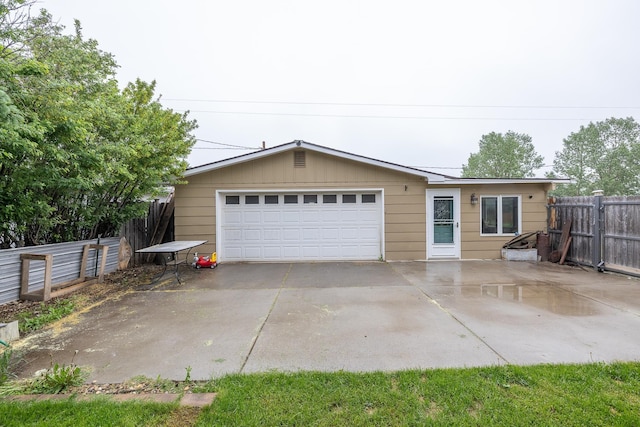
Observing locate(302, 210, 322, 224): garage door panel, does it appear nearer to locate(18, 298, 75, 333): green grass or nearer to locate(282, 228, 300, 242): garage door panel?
locate(282, 228, 300, 242): garage door panel

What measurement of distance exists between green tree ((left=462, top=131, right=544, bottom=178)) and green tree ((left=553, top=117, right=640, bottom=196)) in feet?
7.75

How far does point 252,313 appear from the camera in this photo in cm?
407

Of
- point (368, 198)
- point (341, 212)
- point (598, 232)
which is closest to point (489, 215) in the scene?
point (598, 232)

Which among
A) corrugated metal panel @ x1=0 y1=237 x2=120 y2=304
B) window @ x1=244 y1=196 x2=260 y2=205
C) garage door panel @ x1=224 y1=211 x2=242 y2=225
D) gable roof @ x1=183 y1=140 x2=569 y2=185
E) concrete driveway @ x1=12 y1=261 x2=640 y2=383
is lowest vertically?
concrete driveway @ x1=12 y1=261 x2=640 y2=383

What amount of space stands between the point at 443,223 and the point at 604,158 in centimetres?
2451

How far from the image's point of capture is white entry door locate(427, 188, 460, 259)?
8.45 m

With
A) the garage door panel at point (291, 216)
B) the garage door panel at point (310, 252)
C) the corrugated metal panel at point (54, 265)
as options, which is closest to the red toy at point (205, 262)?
the corrugated metal panel at point (54, 265)

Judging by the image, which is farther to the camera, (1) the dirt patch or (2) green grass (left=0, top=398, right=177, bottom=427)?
(1) the dirt patch

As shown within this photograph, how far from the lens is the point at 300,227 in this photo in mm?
8453

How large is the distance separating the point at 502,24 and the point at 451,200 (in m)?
6.87

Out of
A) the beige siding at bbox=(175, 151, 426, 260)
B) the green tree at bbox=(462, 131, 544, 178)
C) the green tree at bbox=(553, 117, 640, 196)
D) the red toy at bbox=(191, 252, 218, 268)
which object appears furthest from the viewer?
the green tree at bbox=(462, 131, 544, 178)

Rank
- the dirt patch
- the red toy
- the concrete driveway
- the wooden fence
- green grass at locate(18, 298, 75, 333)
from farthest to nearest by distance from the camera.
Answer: the red toy
the wooden fence
the dirt patch
green grass at locate(18, 298, 75, 333)
the concrete driveway

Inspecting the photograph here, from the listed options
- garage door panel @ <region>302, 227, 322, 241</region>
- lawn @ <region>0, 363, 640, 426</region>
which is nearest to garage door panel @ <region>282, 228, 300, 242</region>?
garage door panel @ <region>302, 227, 322, 241</region>

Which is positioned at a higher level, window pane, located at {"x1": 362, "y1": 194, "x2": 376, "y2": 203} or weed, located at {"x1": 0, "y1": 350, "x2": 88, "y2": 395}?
window pane, located at {"x1": 362, "y1": 194, "x2": 376, "y2": 203}
